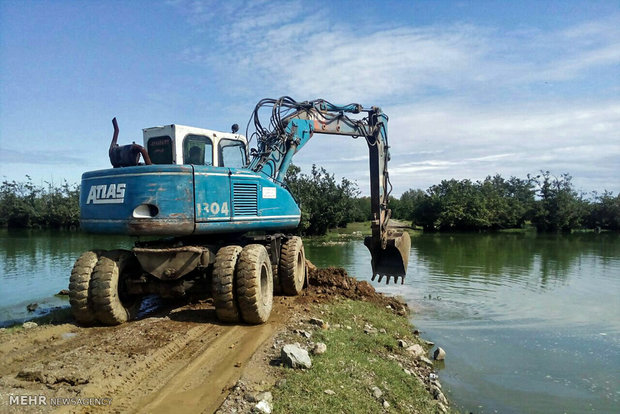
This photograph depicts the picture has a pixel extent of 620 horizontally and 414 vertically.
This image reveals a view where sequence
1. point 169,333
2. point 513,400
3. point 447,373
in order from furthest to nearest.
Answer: point 447,373 → point 513,400 → point 169,333

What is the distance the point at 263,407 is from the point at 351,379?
1618 millimetres

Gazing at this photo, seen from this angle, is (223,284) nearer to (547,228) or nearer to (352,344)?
(352,344)

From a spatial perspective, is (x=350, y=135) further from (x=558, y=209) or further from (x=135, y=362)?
(x=558, y=209)

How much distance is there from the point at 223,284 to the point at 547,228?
177 ft

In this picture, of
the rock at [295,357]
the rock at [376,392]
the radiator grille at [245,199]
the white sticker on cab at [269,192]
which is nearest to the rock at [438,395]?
the rock at [376,392]

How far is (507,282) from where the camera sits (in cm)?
1620

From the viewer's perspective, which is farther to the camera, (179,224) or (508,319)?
(508,319)

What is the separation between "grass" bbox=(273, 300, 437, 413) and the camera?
488cm

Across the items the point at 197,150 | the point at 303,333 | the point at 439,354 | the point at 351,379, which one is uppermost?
the point at 197,150

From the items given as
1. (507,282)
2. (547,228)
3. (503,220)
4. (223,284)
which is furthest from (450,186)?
(223,284)

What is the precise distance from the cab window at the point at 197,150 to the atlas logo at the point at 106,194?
1.50 meters

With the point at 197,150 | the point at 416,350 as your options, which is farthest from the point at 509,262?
the point at 197,150

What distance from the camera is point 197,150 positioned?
841 cm

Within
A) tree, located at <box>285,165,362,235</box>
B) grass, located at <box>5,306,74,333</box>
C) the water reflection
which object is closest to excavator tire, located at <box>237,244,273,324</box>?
grass, located at <box>5,306,74,333</box>
